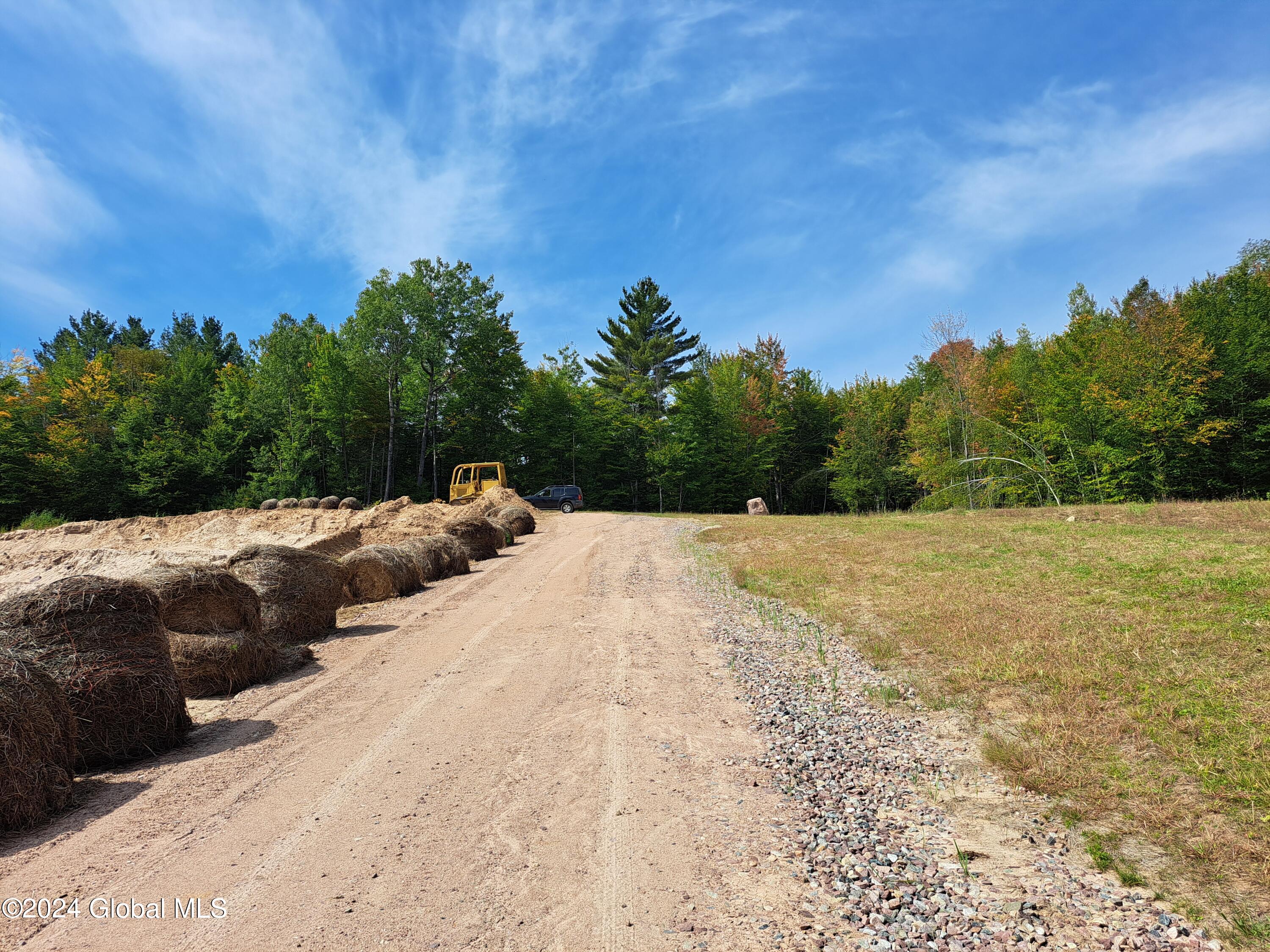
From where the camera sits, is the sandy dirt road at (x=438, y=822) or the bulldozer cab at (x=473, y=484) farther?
the bulldozer cab at (x=473, y=484)

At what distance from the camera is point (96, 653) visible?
210 inches

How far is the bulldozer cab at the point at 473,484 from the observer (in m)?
33.2

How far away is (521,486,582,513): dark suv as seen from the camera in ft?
118

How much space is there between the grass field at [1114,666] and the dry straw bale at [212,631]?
7821mm

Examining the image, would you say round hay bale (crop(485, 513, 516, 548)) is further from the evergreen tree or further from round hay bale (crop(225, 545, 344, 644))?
the evergreen tree

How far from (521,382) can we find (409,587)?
3596 centimetres

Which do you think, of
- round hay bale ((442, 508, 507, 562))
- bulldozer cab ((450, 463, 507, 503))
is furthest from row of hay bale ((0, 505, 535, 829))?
bulldozer cab ((450, 463, 507, 503))

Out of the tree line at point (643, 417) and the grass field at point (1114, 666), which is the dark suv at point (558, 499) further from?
the grass field at point (1114, 666)

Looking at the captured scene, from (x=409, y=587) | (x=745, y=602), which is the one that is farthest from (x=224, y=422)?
(x=745, y=602)

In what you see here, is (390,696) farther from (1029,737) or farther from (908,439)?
(908,439)

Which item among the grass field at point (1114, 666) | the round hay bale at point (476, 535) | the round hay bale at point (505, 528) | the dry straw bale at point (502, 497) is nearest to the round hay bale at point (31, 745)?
the grass field at point (1114, 666)

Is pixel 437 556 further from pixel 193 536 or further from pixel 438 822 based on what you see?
pixel 193 536

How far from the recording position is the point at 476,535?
18672 mm

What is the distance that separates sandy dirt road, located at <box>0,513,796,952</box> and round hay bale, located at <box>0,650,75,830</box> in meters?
0.17
